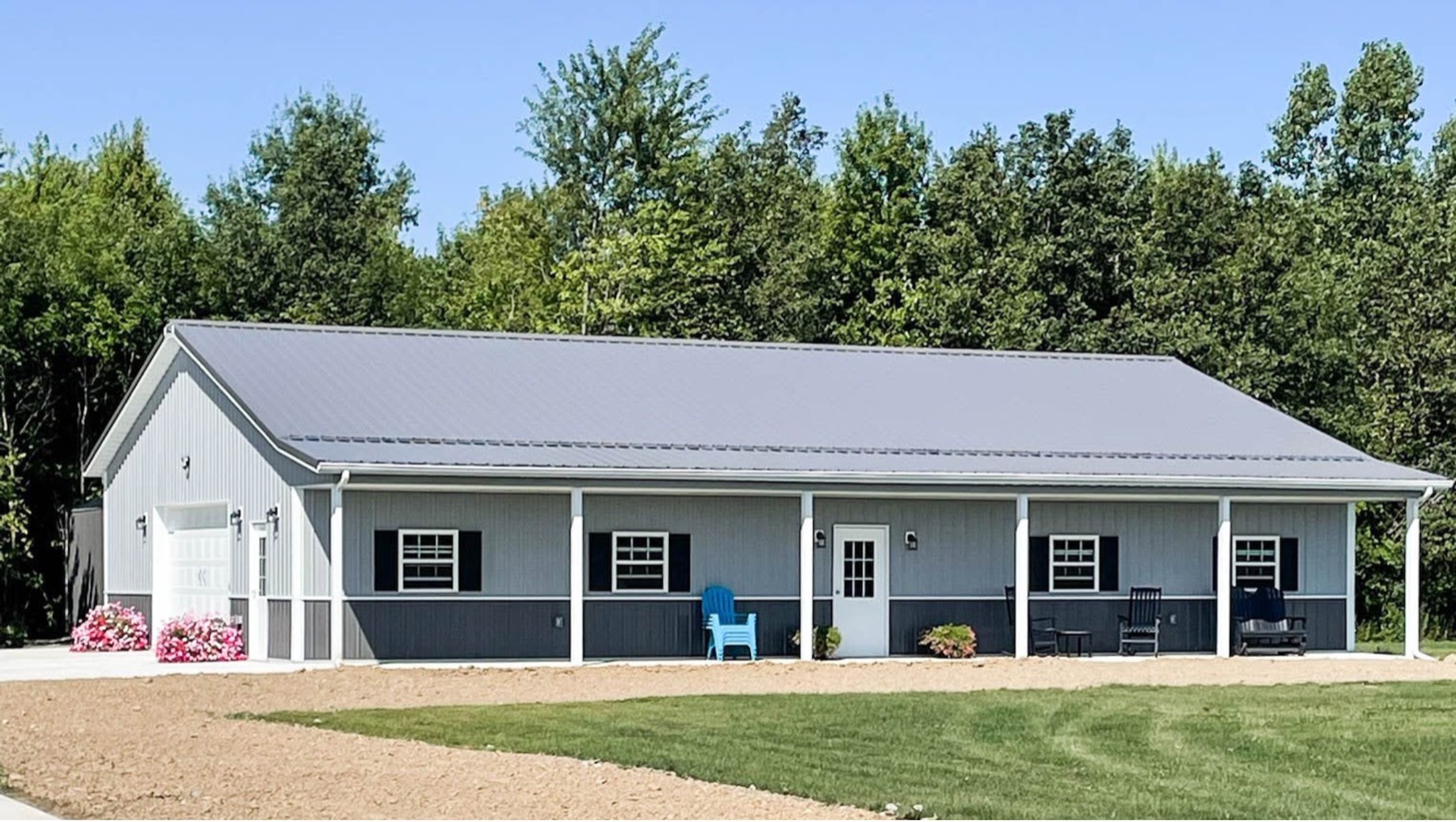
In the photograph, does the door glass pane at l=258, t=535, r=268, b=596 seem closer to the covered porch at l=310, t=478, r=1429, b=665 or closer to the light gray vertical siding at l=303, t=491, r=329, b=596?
the light gray vertical siding at l=303, t=491, r=329, b=596

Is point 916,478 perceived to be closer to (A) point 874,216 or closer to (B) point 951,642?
(B) point 951,642

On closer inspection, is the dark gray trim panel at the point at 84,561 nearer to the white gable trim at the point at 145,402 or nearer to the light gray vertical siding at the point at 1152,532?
the white gable trim at the point at 145,402

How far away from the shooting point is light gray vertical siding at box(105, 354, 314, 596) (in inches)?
1124

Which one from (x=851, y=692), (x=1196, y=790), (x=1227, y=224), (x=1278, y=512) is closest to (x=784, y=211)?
(x=1227, y=224)

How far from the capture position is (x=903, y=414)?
32.5 meters

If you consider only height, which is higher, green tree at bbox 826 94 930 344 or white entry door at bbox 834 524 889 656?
green tree at bbox 826 94 930 344

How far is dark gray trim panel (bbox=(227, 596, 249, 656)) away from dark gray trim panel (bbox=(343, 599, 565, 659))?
2274 millimetres

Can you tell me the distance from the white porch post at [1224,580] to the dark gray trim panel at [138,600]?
15.0 m

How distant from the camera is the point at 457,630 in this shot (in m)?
28.3

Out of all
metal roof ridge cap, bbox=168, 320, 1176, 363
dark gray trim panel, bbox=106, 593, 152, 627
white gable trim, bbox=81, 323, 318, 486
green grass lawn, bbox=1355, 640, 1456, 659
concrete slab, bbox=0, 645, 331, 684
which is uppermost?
metal roof ridge cap, bbox=168, 320, 1176, 363

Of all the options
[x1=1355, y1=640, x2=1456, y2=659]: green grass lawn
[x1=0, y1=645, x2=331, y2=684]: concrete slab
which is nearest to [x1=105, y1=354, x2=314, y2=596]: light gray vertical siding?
[x1=0, y1=645, x2=331, y2=684]: concrete slab

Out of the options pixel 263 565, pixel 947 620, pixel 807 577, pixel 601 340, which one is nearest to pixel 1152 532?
pixel 947 620

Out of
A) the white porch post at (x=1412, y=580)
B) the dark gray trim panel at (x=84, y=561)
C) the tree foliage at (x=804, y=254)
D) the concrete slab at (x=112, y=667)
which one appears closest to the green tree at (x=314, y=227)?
the tree foliage at (x=804, y=254)

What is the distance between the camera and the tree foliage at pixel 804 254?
135 feet
